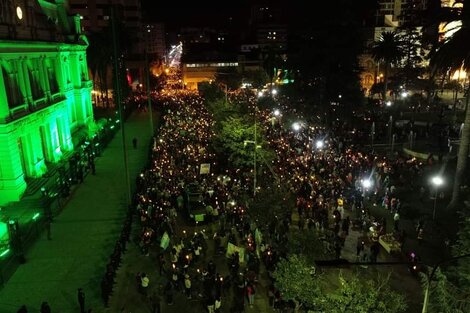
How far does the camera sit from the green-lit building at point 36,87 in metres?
23.7

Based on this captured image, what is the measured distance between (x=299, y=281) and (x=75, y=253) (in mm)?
11346

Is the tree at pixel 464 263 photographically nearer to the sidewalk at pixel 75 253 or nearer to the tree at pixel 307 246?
the tree at pixel 307 246

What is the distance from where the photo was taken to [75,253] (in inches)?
755

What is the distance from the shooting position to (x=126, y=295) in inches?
631

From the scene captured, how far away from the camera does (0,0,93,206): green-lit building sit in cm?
2366

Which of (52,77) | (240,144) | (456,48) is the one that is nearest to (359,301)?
(456,48)

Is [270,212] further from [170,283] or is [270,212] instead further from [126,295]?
[126,295]

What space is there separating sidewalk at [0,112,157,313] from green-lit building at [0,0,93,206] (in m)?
3.59

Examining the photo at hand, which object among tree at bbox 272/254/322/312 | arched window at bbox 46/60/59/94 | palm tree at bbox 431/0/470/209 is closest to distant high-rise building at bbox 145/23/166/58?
arched window at bbox 46/60/59/94

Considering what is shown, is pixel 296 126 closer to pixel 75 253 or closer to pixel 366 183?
pixel 366 183

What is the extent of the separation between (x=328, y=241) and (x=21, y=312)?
11660mm

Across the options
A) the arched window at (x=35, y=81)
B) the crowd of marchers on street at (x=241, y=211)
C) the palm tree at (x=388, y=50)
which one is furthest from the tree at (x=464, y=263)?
the palm tree at (x=388, y=50)

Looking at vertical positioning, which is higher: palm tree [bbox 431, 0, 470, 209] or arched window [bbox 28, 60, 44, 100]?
palm tree [bbox 431, 0, 470, 209]

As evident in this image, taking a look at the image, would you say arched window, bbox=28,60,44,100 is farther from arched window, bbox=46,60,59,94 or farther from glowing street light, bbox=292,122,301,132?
glowing street light, bbox=292,122,301,132
